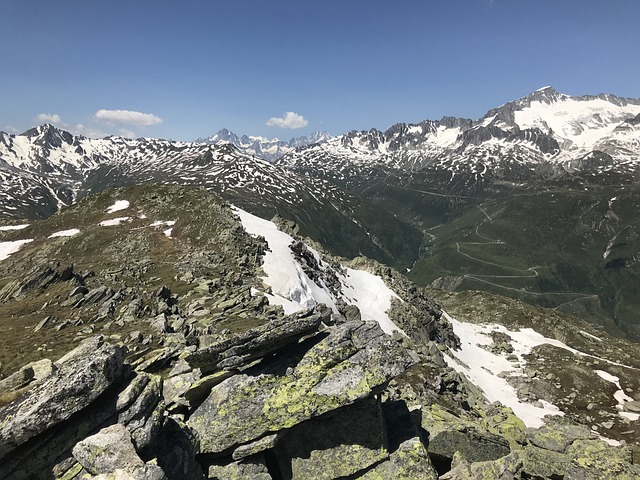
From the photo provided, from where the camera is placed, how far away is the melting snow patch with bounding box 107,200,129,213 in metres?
102

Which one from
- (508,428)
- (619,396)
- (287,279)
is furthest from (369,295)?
(508,428)

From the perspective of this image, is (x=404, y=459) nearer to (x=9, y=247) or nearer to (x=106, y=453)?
(x=106, y=453)

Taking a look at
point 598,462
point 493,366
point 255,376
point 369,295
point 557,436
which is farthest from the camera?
point 369,295

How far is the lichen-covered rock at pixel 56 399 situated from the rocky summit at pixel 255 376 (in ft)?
0.17

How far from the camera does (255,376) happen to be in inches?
618

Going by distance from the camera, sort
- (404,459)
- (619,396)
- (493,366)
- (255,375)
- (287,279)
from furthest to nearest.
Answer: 1. (493,366)
2. (619,396)
3. (287,279)
4. (255,375)
5. (404,459)

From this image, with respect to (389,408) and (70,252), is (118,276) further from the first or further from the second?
(389,408)

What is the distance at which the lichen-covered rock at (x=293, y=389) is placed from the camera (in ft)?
46.9

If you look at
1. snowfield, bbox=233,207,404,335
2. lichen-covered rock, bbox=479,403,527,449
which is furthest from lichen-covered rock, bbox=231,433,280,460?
snowfield, bbox=233,207,404,335

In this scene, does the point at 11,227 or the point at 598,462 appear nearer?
the point at 598,462

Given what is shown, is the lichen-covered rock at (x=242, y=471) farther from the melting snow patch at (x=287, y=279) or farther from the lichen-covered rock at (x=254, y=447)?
the melting snow patch at (x=287, y=279)

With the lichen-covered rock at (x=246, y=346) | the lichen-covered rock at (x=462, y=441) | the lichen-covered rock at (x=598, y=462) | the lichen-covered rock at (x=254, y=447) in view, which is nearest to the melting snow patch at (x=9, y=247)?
the lichen-covered rock at (x=246, y=346)

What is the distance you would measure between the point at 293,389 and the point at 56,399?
Result: 8.17 meters

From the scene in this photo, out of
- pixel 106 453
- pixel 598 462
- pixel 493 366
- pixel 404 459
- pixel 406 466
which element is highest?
pixel 106 453
